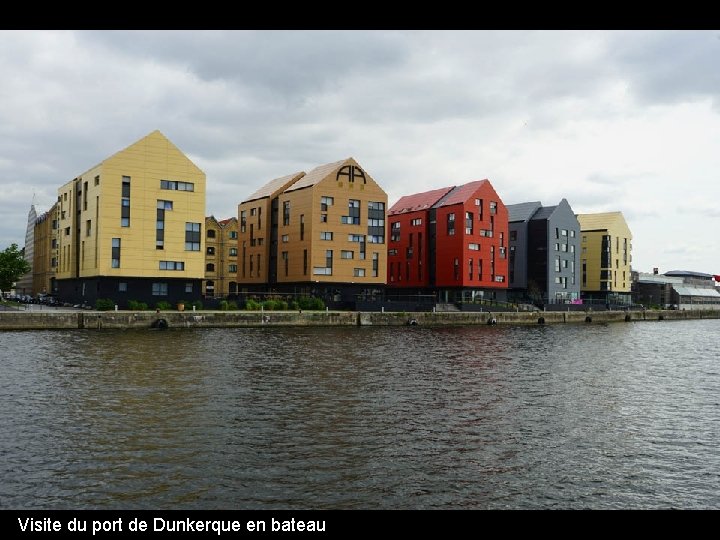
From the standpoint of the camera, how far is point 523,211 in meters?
155

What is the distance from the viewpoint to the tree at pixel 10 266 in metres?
128

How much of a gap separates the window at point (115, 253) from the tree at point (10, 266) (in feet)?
176

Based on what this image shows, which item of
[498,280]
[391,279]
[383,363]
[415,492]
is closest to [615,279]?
[498,280]

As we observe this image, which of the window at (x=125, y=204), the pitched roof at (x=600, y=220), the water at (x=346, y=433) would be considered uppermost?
the pitched roof at (x=600, y=220)

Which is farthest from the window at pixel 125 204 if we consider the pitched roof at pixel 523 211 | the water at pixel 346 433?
the pitched roof at pixel 523 211

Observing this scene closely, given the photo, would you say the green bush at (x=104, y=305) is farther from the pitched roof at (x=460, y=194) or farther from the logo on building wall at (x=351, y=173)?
the pitched roof at (x=460, y=194)

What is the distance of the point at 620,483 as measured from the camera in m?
18.4

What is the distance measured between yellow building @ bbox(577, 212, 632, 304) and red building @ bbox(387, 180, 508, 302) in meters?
48.5

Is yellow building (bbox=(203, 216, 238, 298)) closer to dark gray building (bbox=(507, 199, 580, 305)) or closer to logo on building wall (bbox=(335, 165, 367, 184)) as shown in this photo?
logo on building wall (bbox=(335, 165, 367, 184))

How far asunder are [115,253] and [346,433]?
2914 inches
